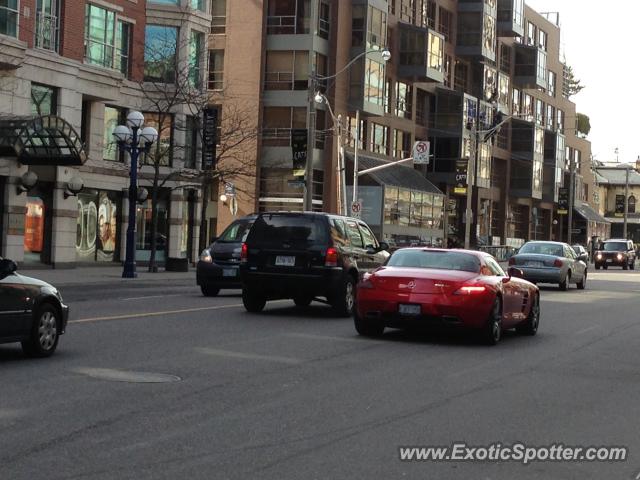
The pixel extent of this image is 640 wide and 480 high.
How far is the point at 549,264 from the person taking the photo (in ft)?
114

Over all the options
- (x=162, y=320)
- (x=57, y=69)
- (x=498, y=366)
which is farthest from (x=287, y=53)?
(x=498, y=366)

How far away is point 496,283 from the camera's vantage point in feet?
52.6

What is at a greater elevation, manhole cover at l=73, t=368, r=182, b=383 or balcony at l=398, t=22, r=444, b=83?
balcony at l=398, t=22, r=444, b=83

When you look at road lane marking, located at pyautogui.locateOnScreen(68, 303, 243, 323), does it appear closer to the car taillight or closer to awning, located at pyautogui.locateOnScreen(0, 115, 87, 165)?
the car taillight

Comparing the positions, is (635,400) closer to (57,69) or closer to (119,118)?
(57,69)

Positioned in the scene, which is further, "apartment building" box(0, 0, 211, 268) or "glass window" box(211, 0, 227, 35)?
"glass window" box(211, 0, 227, 35)

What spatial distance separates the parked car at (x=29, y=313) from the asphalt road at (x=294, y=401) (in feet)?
0.91

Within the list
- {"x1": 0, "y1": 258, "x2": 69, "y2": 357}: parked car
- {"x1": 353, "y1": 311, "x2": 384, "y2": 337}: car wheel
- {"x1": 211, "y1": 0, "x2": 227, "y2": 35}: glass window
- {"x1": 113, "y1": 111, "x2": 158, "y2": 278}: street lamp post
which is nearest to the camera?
{"x1": 0, "y1": 258, "x2": 69, "y2": 357}: parked car

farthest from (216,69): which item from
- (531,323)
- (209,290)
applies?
(531,323)

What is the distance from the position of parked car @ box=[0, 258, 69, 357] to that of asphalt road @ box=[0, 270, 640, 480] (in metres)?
0.28

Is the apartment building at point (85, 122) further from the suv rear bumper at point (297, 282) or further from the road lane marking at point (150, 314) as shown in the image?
the suv rear bumper at point (297, 282)

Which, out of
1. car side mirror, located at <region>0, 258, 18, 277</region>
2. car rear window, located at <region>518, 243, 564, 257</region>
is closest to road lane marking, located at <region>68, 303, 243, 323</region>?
car side mirror, located at <region>0, 258, 18, 277</region>

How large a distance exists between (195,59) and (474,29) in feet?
119

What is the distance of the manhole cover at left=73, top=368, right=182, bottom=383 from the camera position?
35.6 ft
